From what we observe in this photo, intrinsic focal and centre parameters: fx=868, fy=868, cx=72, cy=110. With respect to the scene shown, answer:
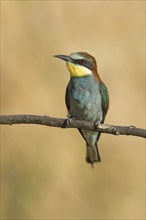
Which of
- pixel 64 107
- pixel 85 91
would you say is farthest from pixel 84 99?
pixel 64 107

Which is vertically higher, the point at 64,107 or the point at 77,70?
the point at 77,70

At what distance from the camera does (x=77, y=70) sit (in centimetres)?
299

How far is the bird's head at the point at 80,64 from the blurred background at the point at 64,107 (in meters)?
0.75

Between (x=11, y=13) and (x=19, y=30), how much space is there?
9 centimetres

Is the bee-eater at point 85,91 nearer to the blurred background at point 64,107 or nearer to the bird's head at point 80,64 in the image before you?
the bird's head at point 80,64

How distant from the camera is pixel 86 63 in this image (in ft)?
9.81

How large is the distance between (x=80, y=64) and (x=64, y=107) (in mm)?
Answer: 1169

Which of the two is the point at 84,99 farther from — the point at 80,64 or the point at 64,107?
the point at 64,107

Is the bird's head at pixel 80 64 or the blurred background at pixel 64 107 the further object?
the blurred background at pixel 64 107

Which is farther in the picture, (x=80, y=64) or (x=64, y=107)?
(x=64, y=107)

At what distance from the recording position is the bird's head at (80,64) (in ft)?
9.70

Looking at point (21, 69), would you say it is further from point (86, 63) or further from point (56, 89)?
point (86, 63)

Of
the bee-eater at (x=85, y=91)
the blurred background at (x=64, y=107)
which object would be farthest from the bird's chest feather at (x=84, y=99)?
the blurred background at (x=64, y=107)

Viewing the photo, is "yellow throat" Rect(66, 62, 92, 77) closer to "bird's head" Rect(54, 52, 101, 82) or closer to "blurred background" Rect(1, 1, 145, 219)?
"bird's head" Rect(54, 52, 101, 82)
